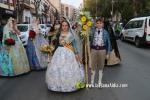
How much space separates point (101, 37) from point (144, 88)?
1.73m

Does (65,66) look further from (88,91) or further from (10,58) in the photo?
(10,58)

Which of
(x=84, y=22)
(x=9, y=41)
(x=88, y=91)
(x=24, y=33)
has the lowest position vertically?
(x=88, y=91)

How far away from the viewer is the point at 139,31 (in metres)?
13.8

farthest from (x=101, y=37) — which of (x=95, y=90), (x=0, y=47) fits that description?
(x=0, y=47)

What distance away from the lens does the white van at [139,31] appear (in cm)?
1299

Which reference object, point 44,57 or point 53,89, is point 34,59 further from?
point 53,89

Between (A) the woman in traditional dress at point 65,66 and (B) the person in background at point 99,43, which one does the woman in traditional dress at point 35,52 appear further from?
(B) the person in background at point 99,43

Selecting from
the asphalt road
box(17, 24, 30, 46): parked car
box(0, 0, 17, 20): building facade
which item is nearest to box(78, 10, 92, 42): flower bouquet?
the asphalt road

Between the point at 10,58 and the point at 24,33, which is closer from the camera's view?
the point at 10,58

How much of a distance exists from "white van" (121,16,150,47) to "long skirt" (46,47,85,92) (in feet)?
29.8

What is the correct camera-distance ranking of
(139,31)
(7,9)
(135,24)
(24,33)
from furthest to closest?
(7,9)
(135,24)
(24,33)
(139,31)

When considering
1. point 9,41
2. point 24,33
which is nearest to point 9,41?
point 9,41

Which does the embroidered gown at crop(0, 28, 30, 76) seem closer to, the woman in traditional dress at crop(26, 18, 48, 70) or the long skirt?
the woman in traditional dress at crop(26, 18, 48, 70)

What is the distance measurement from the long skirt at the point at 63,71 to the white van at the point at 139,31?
9081 millimetres
